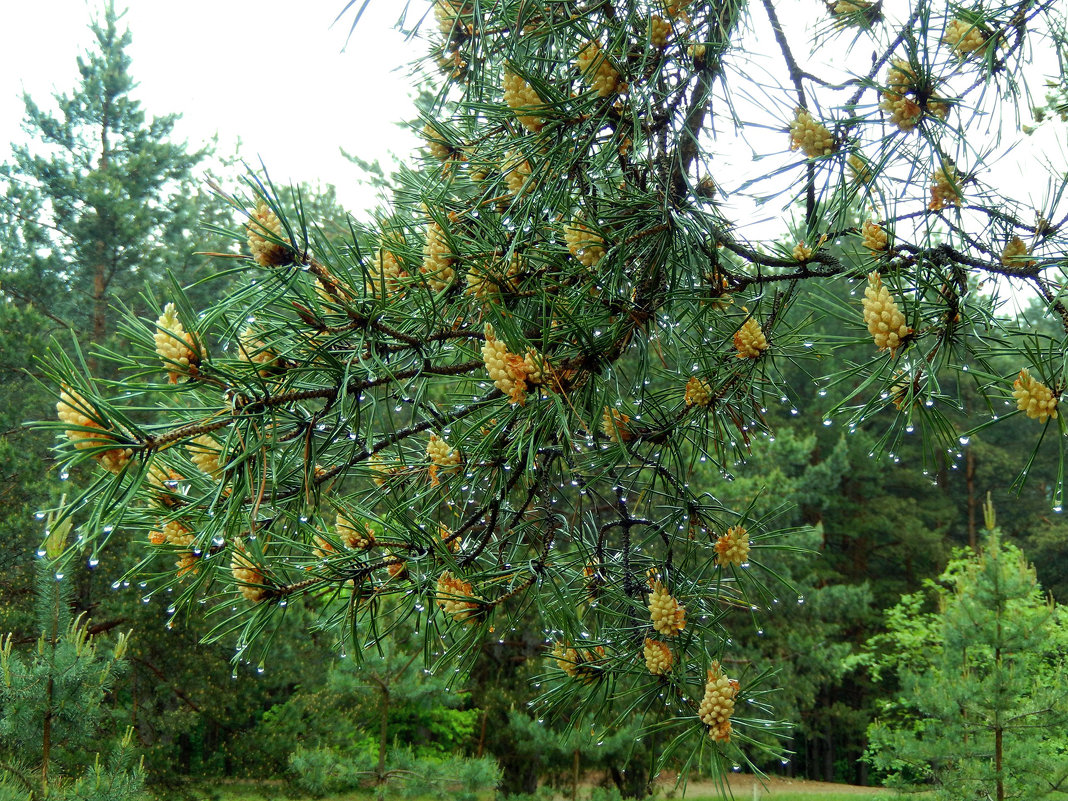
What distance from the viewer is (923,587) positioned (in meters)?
12.5

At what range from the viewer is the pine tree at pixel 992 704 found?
16.1 ft

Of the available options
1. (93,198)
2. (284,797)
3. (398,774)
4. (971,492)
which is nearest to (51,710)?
(398,774)

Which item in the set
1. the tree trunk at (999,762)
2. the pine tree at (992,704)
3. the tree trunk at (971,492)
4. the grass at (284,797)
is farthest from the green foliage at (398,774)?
the tree trunk at (971,492)

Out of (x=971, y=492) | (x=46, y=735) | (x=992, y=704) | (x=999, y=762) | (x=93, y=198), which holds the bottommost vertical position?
(x=999, y=762)

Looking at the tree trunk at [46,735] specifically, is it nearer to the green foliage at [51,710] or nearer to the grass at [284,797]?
the green foliage at [51,710]

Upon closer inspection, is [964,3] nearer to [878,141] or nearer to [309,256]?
[878,141]

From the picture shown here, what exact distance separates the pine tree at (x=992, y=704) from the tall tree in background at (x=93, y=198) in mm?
6899

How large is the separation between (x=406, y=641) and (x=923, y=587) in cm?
963

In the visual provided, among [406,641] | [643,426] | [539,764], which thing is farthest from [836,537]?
[643,426]

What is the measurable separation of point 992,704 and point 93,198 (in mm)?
7591

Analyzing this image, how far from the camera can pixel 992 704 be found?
4.99 metres

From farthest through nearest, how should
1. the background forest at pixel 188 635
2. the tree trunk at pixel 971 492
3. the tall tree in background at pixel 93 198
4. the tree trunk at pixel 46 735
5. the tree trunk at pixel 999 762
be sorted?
the tree trunk at pixel 971 492, the tall tree in background at pixel 93 198, the tree trunk at pixel 999 762, the background forest at pixel 188 635, the tree trunk at pixel 46 735

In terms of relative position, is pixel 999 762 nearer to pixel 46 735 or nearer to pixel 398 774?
pixel 398 774

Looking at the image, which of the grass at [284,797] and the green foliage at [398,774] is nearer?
the green foliage at [398,774]
